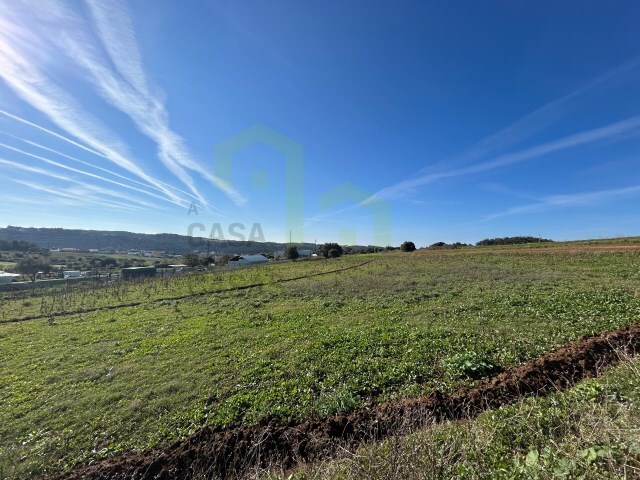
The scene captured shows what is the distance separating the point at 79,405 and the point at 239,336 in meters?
3.97

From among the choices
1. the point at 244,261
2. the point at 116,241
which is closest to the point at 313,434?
the point at 244,261

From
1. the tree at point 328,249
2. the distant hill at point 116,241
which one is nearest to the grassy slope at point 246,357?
the tree at point 328,249

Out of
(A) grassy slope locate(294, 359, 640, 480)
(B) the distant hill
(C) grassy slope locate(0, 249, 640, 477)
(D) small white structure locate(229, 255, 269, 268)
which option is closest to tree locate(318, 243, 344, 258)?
(D) small white structure locate(229, 255, 269, 268)

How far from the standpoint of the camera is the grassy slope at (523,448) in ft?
7.29

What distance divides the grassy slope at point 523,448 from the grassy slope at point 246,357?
5.35 feet

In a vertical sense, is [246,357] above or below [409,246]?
below

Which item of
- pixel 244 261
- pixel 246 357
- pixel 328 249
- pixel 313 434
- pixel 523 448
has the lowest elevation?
pixel 313 434

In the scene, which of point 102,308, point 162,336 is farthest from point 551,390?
point 102,308

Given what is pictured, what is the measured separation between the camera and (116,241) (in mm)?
80875

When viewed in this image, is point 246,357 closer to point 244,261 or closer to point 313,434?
point 313,434

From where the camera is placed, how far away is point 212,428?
422 cm

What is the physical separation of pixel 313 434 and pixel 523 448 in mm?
2631

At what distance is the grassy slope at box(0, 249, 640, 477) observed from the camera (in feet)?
14.8

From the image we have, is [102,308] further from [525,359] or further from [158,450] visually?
[525,359]
